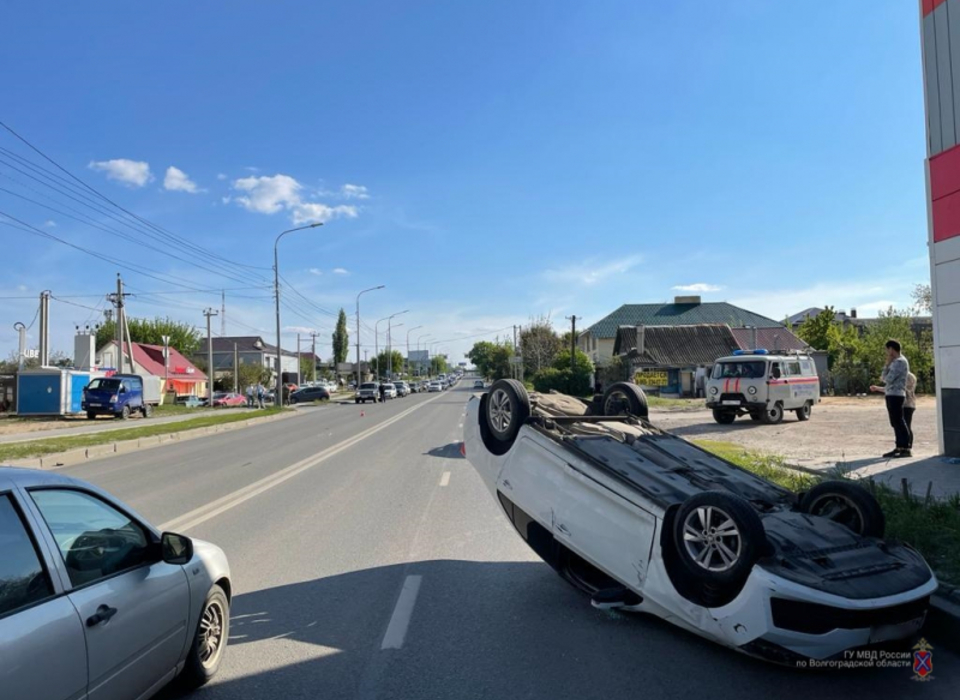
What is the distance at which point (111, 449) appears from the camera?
1881cm

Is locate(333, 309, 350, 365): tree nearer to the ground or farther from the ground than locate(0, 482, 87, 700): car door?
farther from the ground

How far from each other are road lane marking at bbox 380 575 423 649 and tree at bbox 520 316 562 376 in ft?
212

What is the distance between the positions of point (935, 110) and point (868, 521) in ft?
36.3

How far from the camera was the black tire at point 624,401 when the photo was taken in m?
6.36

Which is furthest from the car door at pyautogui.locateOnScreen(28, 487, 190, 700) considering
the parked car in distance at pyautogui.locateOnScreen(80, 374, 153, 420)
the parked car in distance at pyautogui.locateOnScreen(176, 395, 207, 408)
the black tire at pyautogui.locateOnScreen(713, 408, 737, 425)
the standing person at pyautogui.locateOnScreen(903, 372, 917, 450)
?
the parked car in distance at pyautogui.locateOnScreen(176, 395, 207, 408)

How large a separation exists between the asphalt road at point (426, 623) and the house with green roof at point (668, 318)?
59080mm

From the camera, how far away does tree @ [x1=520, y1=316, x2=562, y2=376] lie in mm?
72500

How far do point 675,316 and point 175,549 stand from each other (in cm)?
7055

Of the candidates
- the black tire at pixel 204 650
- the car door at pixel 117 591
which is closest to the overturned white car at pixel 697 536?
the black tire at pixel 204 650

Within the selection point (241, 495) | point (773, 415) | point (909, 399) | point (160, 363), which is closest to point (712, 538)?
point (241, 495)

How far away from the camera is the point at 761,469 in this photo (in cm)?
1016

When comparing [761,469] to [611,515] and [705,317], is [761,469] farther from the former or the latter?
[705,317]

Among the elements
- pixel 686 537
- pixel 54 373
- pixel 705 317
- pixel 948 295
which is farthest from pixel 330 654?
pixel 705 317

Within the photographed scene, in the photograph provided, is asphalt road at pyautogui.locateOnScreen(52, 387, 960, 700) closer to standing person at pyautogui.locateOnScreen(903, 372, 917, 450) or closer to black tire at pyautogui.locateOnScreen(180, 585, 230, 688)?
black tire at pyautogui.locateOnScreen(180, 585, 230, 688)
